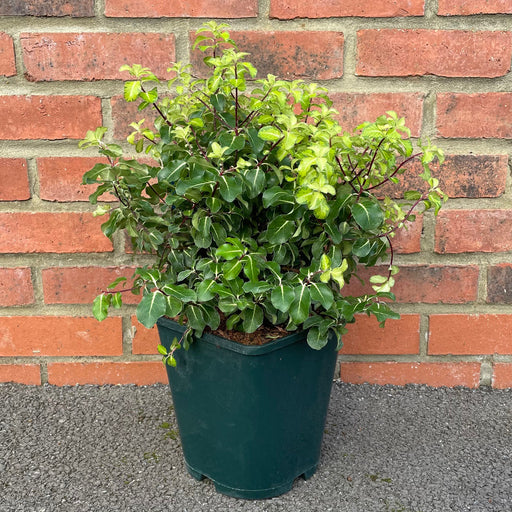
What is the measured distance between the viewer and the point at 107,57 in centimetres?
138

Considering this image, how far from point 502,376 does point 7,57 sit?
1440 millimetres

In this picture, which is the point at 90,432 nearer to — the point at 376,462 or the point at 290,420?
the point at 290,420

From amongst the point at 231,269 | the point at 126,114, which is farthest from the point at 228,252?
the point at 126,114

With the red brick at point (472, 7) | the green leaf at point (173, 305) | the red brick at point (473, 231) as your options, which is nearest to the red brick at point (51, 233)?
the green leaf at point (173, 305)

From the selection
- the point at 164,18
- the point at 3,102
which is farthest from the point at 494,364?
the point at 3,102

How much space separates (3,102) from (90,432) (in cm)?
79

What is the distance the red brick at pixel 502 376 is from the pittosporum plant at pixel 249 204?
24.9 inches

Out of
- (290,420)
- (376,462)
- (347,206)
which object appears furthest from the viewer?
(376,462)

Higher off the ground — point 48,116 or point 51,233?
point 48,116

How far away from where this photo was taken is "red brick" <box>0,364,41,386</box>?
1.56m

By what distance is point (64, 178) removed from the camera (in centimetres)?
144

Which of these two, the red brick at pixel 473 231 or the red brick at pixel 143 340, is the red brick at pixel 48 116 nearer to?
the red brick at pixel 143 340

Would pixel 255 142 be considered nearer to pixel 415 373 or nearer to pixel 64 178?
pixel 64 178

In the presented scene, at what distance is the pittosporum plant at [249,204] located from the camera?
3.21ft
